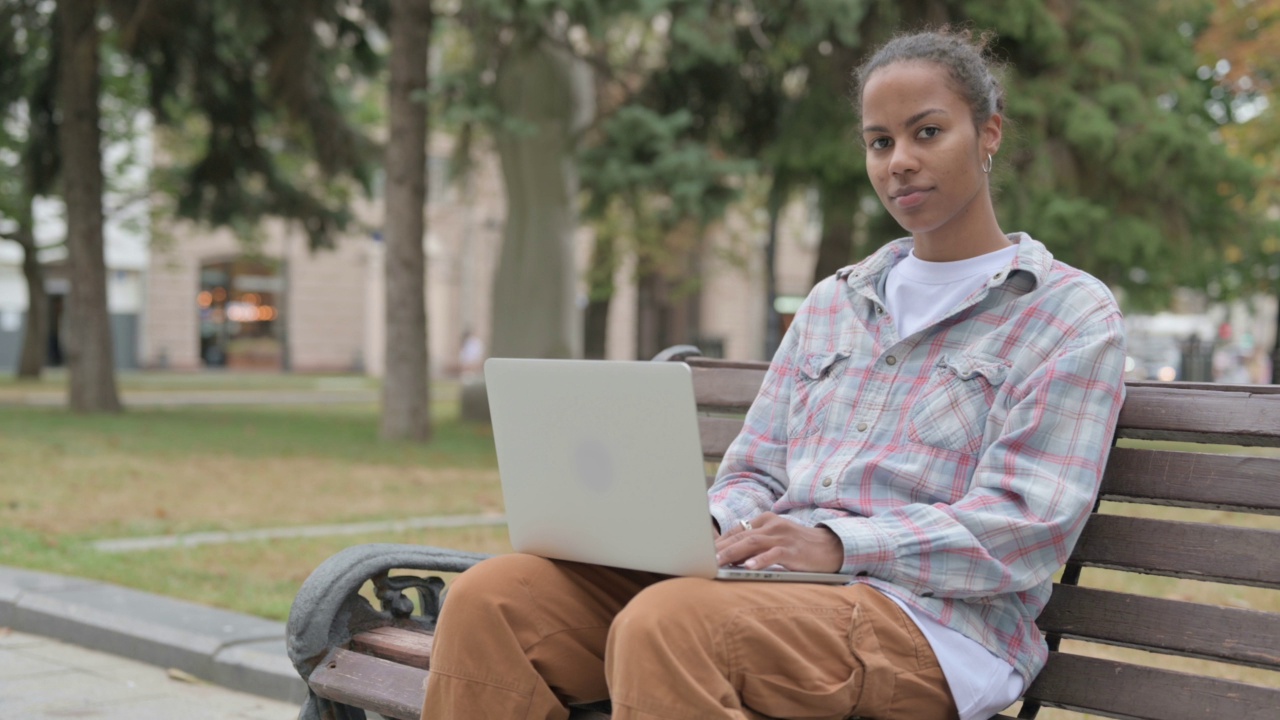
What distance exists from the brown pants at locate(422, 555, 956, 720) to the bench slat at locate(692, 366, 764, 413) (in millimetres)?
891

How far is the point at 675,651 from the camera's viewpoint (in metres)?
2.28

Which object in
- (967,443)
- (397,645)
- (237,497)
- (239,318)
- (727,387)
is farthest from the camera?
(239,318)

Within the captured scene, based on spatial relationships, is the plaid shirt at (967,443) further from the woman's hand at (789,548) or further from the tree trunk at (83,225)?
the tree trunk at (83,225)

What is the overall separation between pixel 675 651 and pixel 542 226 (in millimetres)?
16149

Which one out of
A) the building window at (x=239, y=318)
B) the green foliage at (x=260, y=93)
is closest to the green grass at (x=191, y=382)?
the building window at (x=239, y=318)

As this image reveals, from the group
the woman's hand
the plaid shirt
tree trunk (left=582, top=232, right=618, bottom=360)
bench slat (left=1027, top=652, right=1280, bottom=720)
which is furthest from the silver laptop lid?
tree trunk (left=582, top=232, right=618, bottom=360)

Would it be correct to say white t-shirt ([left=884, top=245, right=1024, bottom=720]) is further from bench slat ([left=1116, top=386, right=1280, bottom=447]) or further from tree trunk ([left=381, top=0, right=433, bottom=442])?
tree trunk ([left=381, top=0, right=433, bottom=442])

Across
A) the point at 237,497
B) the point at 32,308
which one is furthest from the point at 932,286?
the point at 32,308

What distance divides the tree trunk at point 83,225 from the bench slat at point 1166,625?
17347mm

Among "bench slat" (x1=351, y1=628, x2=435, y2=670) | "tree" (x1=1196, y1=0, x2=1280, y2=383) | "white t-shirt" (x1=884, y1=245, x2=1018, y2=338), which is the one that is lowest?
"bench slat" (x1=351, y1=628, x2=435, y2=670)

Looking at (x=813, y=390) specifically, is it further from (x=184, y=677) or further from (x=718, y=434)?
(x=184, y=677)

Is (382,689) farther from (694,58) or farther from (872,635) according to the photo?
(694,58)

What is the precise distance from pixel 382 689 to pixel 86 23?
17.0 m

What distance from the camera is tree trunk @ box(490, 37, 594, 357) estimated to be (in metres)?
17.5
